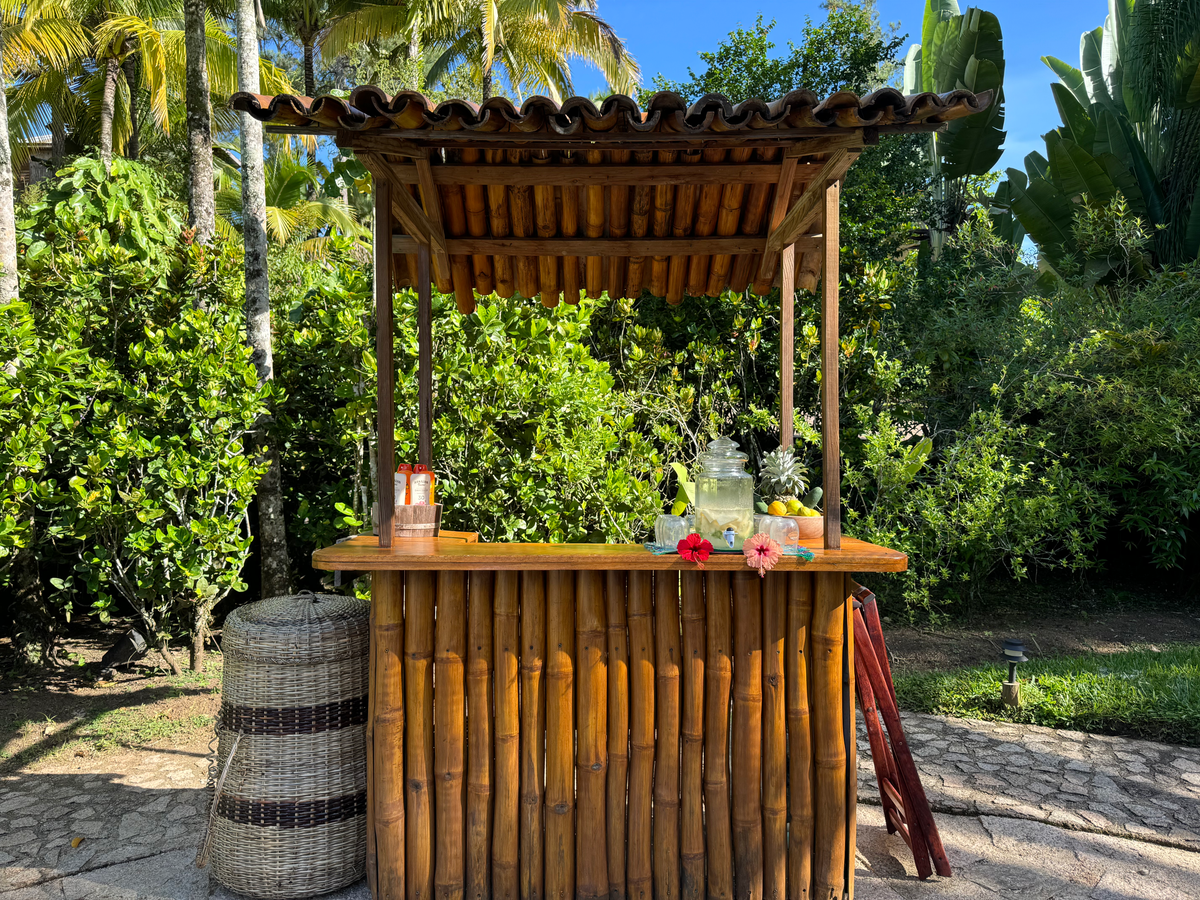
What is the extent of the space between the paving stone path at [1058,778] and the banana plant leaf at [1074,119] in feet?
26.3

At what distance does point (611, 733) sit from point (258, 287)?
12.9 feet

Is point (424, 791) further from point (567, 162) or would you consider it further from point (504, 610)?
point (567, 162)

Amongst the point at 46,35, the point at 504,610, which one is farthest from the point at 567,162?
the point at 46,35

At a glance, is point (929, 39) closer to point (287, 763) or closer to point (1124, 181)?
point (1124, 181)

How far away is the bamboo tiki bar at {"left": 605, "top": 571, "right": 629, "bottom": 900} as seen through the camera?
278cm

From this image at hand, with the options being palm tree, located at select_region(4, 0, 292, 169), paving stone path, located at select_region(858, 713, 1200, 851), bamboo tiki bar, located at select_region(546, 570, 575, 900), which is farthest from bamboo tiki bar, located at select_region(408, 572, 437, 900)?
palm tree, located at select_region(4, 0, 292, 169)

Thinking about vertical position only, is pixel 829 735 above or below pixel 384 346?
below

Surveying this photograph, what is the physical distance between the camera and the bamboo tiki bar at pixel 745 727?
2.77m

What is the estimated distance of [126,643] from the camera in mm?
5438

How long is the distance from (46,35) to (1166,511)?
19.1 m

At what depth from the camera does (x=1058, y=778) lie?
3.98 meters

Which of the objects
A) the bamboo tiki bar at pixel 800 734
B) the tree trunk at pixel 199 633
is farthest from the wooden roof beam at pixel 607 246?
the tree trunk at pixel 199 633

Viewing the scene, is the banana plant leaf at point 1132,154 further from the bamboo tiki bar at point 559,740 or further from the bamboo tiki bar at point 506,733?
the bamboo tiki bar at point 506,733

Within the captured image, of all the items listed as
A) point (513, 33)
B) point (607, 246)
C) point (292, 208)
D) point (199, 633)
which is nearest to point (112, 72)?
point (292, 208)
